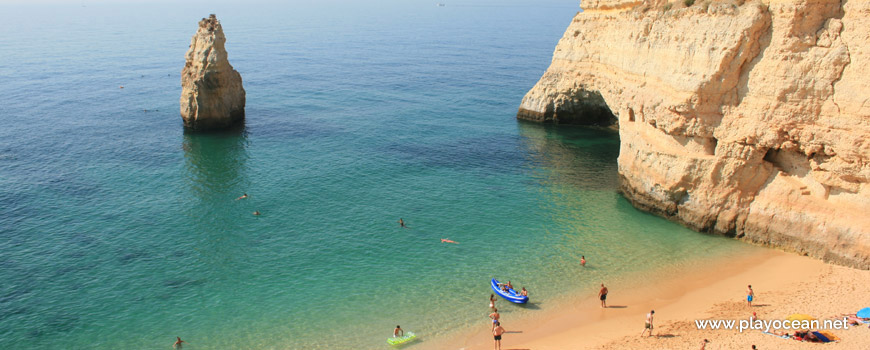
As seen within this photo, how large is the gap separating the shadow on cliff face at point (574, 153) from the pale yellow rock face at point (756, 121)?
4238 millimetres

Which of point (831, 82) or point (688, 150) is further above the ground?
point (831, 82)

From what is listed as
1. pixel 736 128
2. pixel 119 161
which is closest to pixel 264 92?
pixel 119 161

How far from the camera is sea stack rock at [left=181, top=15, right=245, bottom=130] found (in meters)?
57.0

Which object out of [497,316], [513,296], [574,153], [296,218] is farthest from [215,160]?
[497,316]

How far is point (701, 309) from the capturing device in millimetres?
28484

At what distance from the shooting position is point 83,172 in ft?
156

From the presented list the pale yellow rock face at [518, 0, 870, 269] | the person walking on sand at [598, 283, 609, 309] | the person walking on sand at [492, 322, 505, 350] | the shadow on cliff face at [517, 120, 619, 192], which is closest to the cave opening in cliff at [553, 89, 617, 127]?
the shadow on cliff face at [517, 120, 619, 192]

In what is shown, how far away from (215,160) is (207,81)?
1004 centimetres

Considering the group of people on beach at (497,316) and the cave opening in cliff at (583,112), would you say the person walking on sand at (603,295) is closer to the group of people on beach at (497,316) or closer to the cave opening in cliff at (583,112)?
the group of people on beach at (497,316)

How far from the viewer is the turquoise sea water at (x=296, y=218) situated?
1132 inches

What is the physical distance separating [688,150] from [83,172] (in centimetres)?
4566

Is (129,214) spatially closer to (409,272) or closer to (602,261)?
(409,272)

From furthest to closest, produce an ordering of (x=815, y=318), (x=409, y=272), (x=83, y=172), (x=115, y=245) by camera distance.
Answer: (x=83, y=172) → (x=115, y=245) → (x=409, y=272) → (x=815, y=318)

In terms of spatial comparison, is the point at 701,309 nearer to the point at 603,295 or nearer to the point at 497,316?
the point at 603,295
